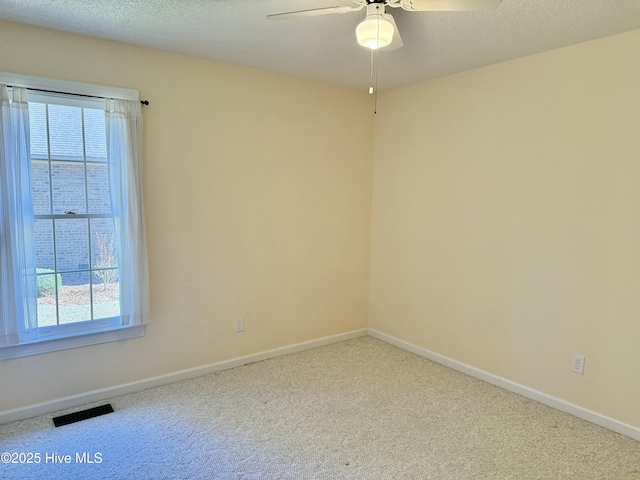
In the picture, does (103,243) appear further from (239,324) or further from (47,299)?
(239,324)

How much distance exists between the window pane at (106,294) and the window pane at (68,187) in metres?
0.45

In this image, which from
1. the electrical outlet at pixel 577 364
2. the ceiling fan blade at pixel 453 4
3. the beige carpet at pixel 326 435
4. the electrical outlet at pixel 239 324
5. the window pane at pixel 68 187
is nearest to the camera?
the ceiling fan blade at pixel 453 4

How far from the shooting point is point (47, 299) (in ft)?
8.80

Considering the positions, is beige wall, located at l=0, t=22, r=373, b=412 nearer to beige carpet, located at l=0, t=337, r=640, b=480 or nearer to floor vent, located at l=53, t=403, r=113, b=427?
floor vent, located at l=53, t=403, r=113, b=427

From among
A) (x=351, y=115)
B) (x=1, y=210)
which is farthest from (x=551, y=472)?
(x=1, y=210)

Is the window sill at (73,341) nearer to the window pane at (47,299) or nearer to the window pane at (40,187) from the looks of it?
the window pane at (47,299)

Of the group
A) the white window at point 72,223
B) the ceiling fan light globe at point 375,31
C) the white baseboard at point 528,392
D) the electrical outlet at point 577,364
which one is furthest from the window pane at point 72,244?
the electrical outlet at point 577,364

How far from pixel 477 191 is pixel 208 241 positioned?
6.90 feet

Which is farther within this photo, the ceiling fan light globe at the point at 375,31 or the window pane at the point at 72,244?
the window pane at the point at 72,244

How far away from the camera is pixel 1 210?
246cm

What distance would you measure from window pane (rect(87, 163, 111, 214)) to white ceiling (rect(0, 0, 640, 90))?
2.71 feet

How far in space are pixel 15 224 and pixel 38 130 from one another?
58 centimetres

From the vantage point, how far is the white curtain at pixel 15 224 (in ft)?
8.04

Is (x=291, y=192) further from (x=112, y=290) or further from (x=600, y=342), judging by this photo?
(x=600, y=342)
